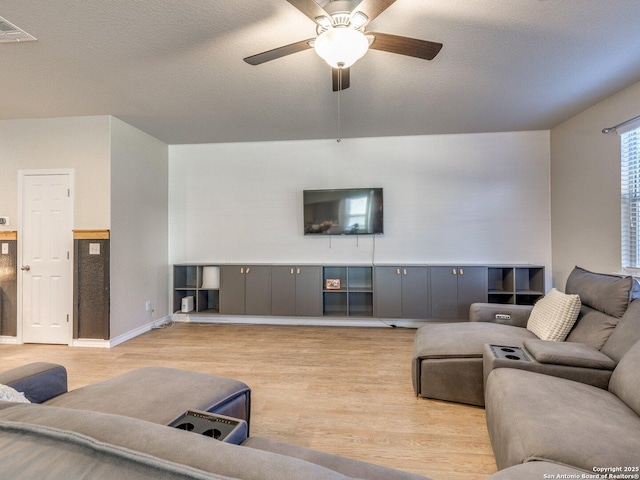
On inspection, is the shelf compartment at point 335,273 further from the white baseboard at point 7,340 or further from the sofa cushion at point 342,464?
the white baseboard at point 7,340

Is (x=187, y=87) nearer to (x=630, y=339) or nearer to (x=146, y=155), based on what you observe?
(x=146, y=155)

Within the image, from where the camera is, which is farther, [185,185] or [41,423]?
[185,185]

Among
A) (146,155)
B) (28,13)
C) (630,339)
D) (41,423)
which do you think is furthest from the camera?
(146,155)

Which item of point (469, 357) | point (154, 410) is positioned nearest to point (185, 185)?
point (154, 410)

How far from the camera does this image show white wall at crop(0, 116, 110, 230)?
364 cm

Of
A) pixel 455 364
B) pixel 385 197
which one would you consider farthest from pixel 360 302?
pixel 455 364

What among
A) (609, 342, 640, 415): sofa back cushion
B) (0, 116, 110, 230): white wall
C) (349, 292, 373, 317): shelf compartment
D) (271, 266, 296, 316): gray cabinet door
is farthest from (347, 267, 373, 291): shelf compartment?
(0, 116, 110, 230): white wall

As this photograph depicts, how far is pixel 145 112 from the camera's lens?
3535 millimetres

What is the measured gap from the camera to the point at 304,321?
14.8 ft

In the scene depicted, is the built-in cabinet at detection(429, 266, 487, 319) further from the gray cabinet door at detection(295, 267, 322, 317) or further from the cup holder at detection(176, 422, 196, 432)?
the cup holder at detection(176, 422, 196, 432)

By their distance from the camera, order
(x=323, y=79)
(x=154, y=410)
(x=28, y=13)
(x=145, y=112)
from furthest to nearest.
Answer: (x=145, y=112), (x=323, y=79), (x=28, y=13), (x=154, y=410)

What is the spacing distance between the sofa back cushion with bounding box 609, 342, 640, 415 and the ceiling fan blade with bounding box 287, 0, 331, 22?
97.2 inches

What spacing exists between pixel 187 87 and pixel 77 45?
85cm

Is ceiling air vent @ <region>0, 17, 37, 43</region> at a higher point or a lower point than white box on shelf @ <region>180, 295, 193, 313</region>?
higher
